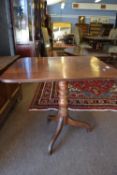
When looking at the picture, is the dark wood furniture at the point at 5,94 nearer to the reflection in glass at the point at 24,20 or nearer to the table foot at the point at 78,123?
the table foot at the point at 78,123

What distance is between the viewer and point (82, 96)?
2.65 metres

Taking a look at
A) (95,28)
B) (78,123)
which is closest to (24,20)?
(78,123)

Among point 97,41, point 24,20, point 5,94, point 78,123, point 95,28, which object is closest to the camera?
point 78,123

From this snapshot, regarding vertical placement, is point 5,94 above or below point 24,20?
below

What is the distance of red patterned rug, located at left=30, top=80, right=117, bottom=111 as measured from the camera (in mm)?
Result: 2344

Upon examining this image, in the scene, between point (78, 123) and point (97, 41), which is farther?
point (97, 41)

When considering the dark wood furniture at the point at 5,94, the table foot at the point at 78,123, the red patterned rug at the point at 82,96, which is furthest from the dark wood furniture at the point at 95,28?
the table foot at the point at 78,123

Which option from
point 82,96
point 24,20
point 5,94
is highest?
point 24,20

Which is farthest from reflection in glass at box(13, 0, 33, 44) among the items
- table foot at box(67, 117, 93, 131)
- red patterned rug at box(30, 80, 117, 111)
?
table foot at box(67, 117, 93, 131)

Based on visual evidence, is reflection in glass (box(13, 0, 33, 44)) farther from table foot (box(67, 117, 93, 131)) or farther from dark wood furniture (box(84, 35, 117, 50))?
dark wood furniture (box(84, 35, 117, 50))

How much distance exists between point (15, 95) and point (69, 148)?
1.09m

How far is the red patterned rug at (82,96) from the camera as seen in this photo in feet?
7.69

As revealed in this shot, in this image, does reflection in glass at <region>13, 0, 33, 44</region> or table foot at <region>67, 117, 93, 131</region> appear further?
reflection in glass at <region>13, 0, 33, 44</region>

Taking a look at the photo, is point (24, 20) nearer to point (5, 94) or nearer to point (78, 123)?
point (5, 94)
